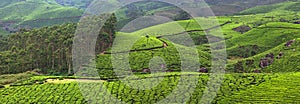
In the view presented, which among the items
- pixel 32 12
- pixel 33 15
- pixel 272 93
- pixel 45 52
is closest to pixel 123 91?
pixel 272 93

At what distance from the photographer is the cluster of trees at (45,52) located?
4997cm

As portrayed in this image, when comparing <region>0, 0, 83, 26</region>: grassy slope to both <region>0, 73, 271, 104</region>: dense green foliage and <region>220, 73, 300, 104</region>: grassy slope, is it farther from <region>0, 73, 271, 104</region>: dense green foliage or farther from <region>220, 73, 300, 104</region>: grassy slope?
<region>220, 73, 300, 104</region>: grassy slope

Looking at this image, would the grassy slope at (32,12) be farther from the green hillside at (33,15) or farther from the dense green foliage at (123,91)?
the dense green foliage at (123,91)

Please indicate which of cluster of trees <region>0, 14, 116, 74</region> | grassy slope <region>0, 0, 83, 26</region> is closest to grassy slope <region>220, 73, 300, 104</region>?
cluster of trees <region>0, 14, 116, 74</region>

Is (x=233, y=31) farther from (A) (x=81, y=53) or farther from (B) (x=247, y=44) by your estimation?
(A) (x=81, y=53)

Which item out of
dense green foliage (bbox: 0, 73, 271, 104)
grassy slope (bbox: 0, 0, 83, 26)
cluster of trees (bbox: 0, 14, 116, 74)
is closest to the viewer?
dense green foliage (bbox: 0, 73, 271, 104)

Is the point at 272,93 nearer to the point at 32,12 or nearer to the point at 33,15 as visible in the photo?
the point at 33,15

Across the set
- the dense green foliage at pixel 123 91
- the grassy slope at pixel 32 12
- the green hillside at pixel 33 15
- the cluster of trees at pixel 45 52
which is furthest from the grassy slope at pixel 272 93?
the grassy slope at pixel 32 12

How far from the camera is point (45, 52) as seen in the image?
5281 centimetres

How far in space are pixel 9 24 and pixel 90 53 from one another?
3960 inches

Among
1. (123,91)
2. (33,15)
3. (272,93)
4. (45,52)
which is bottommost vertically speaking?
(272,93)

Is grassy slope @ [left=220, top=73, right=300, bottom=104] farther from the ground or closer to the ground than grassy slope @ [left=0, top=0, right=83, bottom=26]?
closer to the ground

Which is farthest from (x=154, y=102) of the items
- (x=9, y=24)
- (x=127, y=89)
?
(x=9, y=24)

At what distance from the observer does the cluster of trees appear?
49969 millimetres
